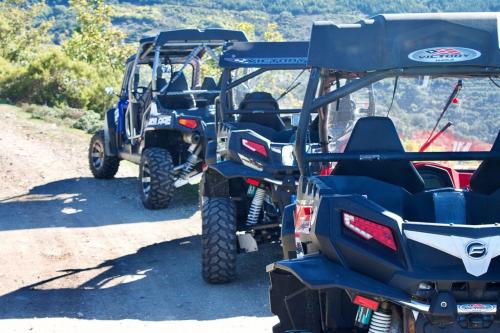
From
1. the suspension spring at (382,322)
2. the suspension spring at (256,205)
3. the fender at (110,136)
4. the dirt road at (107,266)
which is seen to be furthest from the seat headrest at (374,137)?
the fender at (110,136)

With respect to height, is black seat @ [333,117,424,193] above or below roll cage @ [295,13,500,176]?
below

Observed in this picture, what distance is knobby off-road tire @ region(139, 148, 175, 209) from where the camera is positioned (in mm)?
12469

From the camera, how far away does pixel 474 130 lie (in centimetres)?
624

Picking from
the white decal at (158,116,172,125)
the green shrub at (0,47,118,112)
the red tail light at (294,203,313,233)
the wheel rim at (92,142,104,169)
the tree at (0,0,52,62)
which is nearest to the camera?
the red tail light at (294,203,313,233)

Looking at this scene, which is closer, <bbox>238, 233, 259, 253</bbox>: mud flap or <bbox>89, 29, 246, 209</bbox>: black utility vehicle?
<bbox>238, 233, 259, 253</bbox>: mud flap

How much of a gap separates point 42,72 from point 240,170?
2075 cm

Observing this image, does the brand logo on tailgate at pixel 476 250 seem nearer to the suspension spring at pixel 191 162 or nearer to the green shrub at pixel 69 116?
the suspension spring at pixel 191 162

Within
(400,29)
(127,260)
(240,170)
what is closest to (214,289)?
(240,170)

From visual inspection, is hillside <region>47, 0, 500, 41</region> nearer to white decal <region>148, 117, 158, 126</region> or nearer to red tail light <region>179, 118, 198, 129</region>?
white decal <region>148, 117, 158, 126</region>

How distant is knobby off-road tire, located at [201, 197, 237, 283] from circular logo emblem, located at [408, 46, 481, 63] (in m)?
3.36

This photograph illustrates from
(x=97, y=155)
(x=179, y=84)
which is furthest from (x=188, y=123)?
(x=97, y=155)

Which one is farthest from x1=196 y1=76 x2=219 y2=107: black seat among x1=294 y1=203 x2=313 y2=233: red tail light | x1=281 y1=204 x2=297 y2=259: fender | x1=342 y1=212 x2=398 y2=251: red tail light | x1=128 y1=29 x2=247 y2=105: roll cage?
x1=342 y1=212 x2=398 y2=251: red tail light

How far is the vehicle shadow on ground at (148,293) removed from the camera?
303 inches

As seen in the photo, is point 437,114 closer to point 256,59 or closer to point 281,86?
point 256,59
